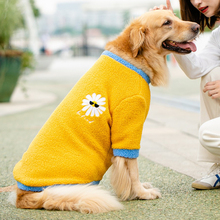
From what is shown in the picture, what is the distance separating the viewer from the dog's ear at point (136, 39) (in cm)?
264

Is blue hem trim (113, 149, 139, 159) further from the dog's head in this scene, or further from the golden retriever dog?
the dog's head

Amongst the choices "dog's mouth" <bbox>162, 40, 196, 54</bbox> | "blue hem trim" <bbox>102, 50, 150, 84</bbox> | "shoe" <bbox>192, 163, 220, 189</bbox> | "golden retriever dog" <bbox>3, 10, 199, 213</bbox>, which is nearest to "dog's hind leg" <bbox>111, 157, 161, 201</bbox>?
"golden retriever dog" <bbox>3, 10, 199, 213</bbox>

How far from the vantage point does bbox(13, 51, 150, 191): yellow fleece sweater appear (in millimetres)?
2480

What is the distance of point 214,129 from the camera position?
102 inches

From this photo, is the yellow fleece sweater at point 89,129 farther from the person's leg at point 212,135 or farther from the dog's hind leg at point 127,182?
the person's leg at point 212,135

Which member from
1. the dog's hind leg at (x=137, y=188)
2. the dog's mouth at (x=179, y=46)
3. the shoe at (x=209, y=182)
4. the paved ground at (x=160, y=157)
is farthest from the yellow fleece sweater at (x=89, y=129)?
the shoe at (x=209, y=182)

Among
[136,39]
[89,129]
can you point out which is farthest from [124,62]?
[89,129]

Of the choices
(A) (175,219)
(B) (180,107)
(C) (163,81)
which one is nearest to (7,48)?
(B) (180,107)

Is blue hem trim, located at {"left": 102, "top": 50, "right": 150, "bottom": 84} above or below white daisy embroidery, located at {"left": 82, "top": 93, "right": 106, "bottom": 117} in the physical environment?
above

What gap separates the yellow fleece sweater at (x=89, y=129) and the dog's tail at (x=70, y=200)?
6 centimetres

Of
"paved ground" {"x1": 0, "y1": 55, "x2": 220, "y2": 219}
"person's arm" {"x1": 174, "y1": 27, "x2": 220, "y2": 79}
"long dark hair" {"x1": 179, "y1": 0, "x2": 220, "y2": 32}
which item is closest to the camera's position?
"paved ground" {"x1": 0, "y1": 55, "x2": 220, "y2": 219}

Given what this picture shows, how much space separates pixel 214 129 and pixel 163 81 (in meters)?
0.55

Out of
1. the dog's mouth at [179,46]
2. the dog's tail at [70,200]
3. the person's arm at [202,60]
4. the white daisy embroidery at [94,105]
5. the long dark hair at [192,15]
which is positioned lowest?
the dog's tail at [70,200]

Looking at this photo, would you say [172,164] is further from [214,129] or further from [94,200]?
[94,200]
